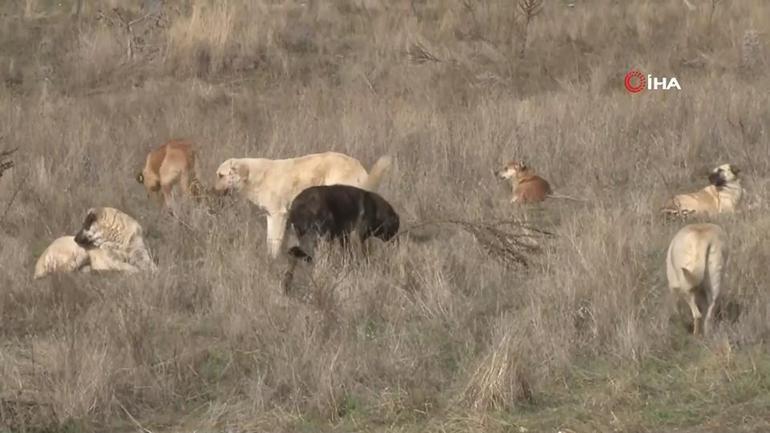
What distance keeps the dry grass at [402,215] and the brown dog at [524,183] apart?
146 millimetres

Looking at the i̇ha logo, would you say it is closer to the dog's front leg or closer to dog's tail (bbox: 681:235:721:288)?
the dog's front leg

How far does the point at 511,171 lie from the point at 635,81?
19.7 feet

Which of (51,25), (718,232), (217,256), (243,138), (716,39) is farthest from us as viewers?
(51,25)

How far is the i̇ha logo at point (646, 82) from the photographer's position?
1772 cm

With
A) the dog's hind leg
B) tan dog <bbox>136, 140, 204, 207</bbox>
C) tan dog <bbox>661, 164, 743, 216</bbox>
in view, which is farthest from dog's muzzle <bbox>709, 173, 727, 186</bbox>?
tan dog <bbox>136, 140, 204, 207</bbox>

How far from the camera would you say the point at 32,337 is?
8.32 metres

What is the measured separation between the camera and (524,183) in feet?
41.4

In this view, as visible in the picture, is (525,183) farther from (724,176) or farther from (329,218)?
(329,218)

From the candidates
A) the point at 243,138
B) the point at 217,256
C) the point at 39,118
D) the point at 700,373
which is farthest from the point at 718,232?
the point at 39,118

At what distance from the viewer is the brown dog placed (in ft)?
40.3

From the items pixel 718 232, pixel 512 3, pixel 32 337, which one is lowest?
pixel 32 337

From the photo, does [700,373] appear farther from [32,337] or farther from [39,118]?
[39,118]

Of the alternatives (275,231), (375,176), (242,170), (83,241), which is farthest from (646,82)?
(83,241)

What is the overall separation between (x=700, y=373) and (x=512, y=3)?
16150 mm
